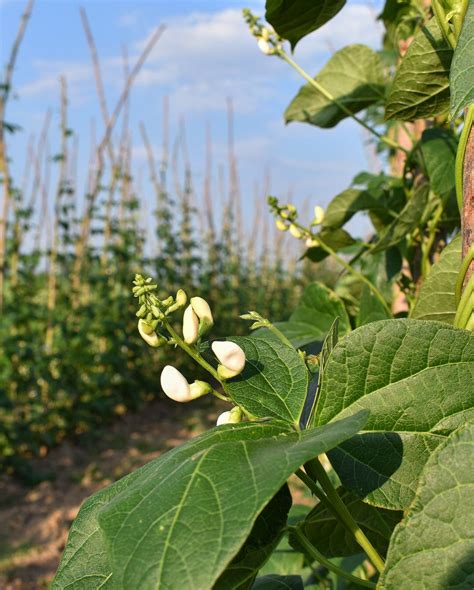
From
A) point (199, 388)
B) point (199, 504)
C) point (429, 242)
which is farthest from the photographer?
point (429, 242)

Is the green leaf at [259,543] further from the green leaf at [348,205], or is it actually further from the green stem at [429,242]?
the green leaf at [348,205]

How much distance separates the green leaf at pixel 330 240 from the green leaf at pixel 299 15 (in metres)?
0.47

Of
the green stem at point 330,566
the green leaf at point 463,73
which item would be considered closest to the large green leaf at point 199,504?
the green stem at point 330,566

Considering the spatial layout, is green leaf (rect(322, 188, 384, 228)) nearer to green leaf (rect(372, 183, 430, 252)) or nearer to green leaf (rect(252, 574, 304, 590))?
green leaf (rect(372, 183, 430, 252))

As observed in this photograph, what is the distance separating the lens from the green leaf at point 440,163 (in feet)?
3.22

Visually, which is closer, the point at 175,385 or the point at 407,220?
the point at 175,385

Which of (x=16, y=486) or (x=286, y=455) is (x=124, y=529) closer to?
(x=286, y=455)

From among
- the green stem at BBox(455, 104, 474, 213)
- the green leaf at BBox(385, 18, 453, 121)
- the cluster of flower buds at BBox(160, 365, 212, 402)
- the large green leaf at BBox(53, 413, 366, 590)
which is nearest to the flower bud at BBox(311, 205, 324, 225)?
the green leaf at BBox(385, 18, 453, 121)

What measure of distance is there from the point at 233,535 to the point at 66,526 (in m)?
4.72

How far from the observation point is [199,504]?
0.41 metres

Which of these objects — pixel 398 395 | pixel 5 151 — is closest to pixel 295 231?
pixel 398 395

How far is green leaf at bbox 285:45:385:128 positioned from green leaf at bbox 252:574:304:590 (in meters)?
0.87

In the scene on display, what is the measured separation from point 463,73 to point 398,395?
0.24 metres

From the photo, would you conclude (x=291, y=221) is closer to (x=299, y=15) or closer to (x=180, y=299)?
(x=299, y=15)
